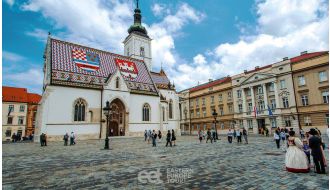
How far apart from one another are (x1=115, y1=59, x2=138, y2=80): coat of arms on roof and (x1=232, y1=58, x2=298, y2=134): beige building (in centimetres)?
2124

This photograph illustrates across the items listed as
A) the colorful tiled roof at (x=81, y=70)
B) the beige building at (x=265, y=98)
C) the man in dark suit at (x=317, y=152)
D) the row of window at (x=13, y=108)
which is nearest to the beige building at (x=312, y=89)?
the beige building at (x=265, y=98)

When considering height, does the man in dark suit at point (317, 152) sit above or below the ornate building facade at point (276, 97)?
below

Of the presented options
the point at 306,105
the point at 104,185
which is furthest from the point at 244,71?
the point at 104,185

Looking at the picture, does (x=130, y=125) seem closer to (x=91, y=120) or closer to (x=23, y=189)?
(x=91, y=120)

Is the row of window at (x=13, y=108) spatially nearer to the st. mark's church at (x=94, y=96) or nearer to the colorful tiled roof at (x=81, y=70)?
the st. mark's church at (x=94, y=96)

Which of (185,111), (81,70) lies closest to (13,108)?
(81,70)

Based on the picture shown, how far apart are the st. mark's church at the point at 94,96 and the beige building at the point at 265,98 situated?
582 inches

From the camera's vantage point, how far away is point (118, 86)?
3616 cm

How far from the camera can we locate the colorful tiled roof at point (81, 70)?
3180 centimetres

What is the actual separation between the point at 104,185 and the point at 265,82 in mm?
39755

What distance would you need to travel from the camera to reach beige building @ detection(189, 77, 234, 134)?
46.0 meters

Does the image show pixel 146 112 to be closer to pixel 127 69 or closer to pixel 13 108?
pixel 127 69

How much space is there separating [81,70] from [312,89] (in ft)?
122

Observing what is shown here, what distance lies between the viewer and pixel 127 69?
41281 millimetres
